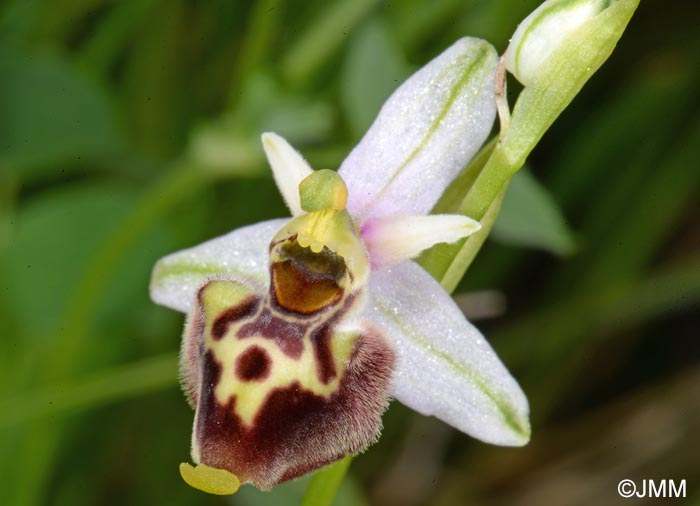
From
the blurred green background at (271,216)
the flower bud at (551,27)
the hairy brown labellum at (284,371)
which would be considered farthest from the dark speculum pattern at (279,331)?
the blurred green background at (271,216)

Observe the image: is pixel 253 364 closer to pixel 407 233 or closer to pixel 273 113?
pixel 407 233

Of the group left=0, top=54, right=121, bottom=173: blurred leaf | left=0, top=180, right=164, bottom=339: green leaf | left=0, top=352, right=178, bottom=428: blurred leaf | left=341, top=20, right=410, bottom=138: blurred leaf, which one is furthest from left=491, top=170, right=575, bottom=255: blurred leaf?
left=0, top=54, right=121, bottom=173: blurred leaf

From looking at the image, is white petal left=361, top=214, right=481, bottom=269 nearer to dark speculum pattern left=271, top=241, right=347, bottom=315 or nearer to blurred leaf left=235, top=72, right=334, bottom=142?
dark speculum pattern left=271, top=241, right=347, bottom=315

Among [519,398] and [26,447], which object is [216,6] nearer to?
[26,447]

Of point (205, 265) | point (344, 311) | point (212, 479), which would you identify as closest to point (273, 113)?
point (205, 265)

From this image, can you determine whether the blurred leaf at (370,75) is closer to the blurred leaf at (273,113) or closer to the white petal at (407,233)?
the blurred leaf at (273,113)

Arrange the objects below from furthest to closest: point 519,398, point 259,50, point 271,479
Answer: point 259,50, point 519,398, point 271,479

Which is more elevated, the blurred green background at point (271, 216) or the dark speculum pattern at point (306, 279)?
the dark speculum pattern at point (306, 279)

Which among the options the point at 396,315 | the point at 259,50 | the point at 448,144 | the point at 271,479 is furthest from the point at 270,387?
the point at 259,50
